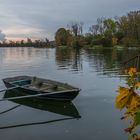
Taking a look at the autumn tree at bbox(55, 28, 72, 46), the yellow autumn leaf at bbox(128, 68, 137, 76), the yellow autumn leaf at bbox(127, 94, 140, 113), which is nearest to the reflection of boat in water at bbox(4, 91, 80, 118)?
the yellow autumn leaf at bbox(128, 68, 137, 76)

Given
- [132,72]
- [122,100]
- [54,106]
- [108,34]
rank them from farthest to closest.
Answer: [108,34]
[54,106]
[132,72]
[122,100]

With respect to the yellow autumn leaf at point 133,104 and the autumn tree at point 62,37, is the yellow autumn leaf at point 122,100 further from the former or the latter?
the autumn tree at point 62,37

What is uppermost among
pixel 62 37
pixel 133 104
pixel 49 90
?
pixel 62 37

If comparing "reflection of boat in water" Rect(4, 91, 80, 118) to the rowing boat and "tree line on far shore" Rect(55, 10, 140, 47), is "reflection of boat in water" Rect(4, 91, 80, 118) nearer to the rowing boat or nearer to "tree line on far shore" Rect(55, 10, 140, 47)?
the rowing boat

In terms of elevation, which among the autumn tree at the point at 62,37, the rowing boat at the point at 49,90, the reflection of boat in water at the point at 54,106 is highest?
the autumn tree at the point at 62,37

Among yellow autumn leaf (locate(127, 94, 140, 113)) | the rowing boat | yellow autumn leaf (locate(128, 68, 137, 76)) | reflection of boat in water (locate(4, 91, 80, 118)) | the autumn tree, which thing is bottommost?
reflection of boat in water (locate(4, 91, 80, 118))

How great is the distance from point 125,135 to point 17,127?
16.8ft

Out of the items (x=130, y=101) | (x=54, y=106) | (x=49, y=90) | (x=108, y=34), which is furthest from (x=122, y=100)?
(x=108, y=34)

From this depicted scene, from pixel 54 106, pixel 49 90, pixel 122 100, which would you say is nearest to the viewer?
pixel 122 100

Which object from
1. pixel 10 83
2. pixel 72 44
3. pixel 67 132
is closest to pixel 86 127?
pixel 67 132

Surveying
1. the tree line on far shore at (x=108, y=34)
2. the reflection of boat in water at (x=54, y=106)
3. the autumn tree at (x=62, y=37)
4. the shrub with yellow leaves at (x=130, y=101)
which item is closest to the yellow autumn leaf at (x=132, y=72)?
the shrub with yellow leaves at (x=130, y=101)

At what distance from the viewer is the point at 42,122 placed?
15.8m

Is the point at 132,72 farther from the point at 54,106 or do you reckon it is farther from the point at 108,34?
the point at 108,34

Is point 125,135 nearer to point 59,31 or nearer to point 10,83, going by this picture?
point 10,83
